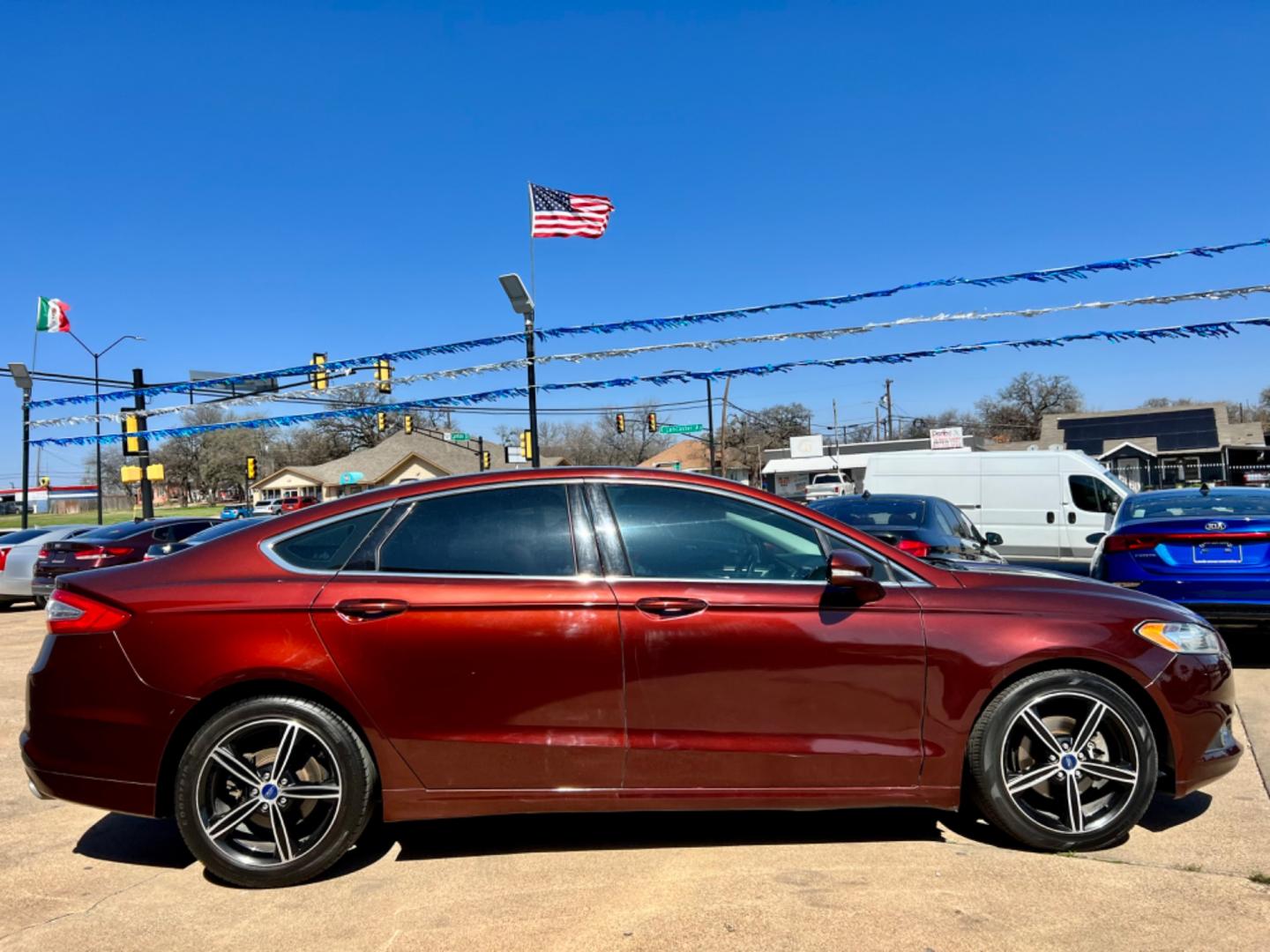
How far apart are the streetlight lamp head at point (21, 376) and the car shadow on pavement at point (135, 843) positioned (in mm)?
24502

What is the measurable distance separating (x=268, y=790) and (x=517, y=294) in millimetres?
9490

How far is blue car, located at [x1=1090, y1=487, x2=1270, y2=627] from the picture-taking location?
260 inches

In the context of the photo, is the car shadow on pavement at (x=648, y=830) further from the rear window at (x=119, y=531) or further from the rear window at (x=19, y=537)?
Result: the rear window at (x=19, y=537)

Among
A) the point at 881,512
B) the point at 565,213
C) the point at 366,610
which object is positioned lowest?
the point at 366,610

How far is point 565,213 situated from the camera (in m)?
14.4

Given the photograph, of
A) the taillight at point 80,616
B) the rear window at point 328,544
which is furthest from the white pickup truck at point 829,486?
the taillight at point 80,616

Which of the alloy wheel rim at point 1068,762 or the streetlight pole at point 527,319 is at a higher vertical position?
the streetlight pole at point 527,319

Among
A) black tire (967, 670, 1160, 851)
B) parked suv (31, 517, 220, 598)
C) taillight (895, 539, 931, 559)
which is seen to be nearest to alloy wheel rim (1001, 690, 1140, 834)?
black tire (967, 670, 1160, 851)

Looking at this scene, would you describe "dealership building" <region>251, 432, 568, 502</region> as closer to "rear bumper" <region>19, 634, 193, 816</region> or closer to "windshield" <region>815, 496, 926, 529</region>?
"windshield" <region>815, 496, 926, 529</region>

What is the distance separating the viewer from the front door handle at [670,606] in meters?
3.52

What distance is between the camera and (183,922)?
10.6 ft

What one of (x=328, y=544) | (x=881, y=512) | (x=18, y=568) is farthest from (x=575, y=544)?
(x=18, y=568)

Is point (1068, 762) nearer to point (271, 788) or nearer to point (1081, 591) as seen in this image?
point (1081, 591)

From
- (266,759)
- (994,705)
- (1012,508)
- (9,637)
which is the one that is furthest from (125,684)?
(1012,508)
